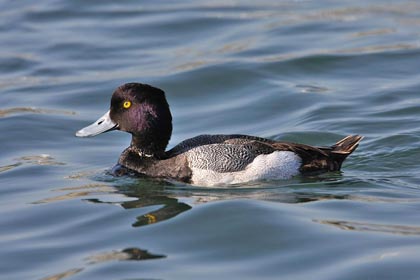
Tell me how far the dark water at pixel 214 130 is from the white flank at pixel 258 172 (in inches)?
5.6

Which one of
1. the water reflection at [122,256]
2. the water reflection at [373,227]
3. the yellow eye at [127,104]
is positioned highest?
the yellow eye at [127,104]

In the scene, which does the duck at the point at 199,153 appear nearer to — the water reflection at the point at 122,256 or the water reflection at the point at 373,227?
the water reflection at the point at 373,227

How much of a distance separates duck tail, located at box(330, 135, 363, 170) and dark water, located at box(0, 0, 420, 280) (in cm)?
23

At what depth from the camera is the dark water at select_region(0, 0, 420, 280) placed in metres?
8.87

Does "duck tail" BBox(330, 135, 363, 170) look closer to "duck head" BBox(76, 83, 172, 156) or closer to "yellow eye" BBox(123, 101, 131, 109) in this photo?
"duck head" BBox(76, 83, 172, 156)

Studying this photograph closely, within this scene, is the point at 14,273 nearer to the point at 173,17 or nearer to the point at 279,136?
the point at 279,136

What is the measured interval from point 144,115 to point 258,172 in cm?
142

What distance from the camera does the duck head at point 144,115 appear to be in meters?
11.5

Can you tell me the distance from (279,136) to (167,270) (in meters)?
5.41

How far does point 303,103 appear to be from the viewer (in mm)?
15203

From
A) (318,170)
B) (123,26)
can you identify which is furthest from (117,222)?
(123,26)

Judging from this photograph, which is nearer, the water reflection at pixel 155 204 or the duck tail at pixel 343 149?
the water reflection at pixel 155 204

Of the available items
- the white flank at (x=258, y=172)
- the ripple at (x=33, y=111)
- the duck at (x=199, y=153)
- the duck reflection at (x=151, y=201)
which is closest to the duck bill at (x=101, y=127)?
the duck at (x=199, y=153)

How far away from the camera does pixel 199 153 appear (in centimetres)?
1112
